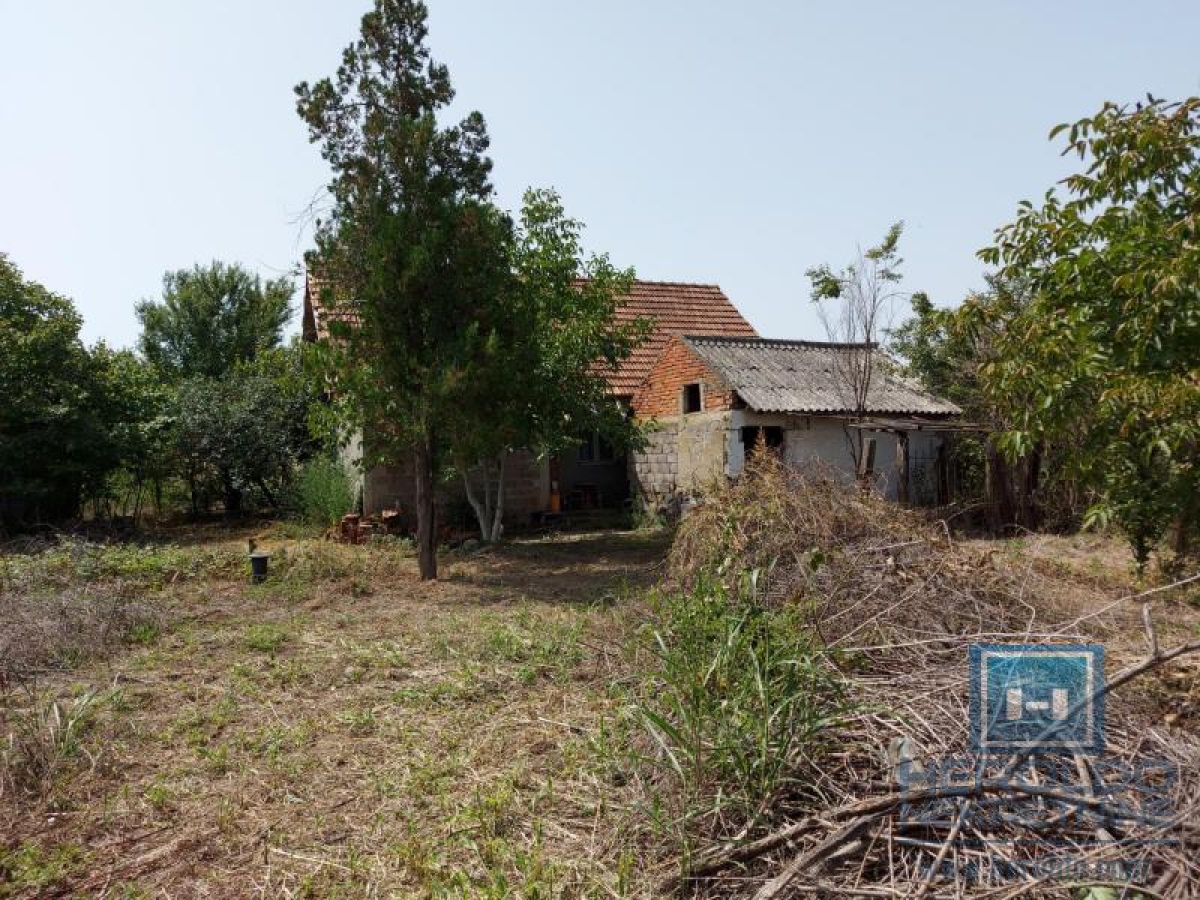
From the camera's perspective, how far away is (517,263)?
12.5 metres

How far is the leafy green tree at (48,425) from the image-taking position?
13492 mm

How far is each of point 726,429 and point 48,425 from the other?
11.8 metres

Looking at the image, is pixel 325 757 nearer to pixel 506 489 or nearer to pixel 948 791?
pixel 948 791

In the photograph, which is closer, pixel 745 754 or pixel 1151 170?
pixel 745 754

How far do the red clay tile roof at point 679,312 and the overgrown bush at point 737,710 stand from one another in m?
14.8

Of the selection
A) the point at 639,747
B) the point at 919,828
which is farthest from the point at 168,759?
the point at 919,828

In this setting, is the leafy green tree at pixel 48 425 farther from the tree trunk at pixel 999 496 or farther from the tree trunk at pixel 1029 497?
the tree trunk at pixel 1029 497

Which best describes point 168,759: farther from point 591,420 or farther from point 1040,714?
point 591,420

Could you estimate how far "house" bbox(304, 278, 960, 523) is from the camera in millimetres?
14602

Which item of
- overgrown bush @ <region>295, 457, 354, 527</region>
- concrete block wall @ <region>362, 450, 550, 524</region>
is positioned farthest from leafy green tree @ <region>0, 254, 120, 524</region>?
concrete block wall @ <region>362, 450, 550, 524</region>

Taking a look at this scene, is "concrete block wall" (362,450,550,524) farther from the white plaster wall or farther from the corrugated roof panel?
the corrugated roof panel

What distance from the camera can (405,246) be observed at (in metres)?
9.51

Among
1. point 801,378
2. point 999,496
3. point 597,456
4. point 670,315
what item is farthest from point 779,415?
point 670,315

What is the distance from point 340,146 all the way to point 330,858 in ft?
30.8
